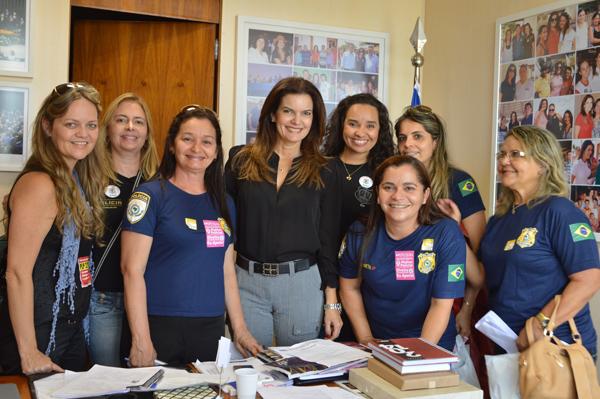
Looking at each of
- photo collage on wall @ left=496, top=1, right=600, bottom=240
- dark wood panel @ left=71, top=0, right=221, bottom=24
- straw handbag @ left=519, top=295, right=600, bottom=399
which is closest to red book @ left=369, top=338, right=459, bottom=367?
straw handbag @ left=519, top=295, right=600, bottom=399

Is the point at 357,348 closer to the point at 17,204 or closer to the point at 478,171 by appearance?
the point at 17,204

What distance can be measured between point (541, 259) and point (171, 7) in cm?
294

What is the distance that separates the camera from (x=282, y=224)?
2.56 metres

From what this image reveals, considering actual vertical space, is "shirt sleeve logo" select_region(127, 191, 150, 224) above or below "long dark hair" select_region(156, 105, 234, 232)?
below

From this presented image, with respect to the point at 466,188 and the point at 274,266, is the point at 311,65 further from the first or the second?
the point at 274,266

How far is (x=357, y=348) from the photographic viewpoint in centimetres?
219

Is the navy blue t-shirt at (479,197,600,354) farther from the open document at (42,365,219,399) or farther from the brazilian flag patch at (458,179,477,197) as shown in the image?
the open document at (42,365,219,399)

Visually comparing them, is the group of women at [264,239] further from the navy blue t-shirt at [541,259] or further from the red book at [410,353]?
the red book at [410,353]

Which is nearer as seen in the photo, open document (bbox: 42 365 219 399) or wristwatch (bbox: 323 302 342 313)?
open document (bbox: 42 365 219 399)

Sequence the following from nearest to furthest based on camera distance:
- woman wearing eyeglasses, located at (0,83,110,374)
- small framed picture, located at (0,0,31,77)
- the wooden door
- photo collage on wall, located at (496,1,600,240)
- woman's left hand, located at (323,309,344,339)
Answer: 1. woman wearing eyeglasses, located at (0,83,110,374)
2. woman's left hand, located at (323,309,344,339)
3. photo collage on wall, located at (496,1,600,240)
4. small framed picture, located at (0,0,31,77)
5. the wooden door

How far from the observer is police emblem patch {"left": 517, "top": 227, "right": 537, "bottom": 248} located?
233 centimetres

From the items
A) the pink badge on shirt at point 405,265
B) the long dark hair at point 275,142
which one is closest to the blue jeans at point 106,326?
the long dark hair at point 275,142

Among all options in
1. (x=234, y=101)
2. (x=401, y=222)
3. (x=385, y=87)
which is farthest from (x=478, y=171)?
(x=401, y=222)

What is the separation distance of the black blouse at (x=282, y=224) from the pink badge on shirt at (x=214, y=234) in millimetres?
232
